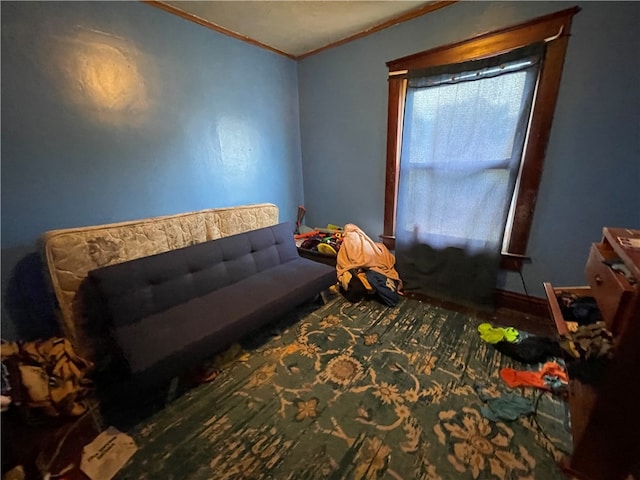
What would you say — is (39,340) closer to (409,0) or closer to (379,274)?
(379,274)

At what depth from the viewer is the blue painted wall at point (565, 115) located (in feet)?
5.35

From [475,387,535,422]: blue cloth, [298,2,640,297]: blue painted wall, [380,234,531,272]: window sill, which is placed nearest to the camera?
[475,387,535,422]: blue cloth

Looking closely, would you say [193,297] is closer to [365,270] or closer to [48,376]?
[48,376]

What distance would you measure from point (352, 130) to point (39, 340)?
2988 millimetres

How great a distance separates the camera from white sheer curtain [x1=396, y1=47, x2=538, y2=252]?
76.5 inches

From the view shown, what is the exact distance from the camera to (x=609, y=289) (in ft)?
3.58

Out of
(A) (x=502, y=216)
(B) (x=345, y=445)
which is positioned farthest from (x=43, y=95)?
(A) (x=502, y=216)

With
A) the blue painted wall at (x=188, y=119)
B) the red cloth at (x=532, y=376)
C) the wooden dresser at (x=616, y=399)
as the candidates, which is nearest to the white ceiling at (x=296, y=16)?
the blue painted wall at (x=188, y=119)

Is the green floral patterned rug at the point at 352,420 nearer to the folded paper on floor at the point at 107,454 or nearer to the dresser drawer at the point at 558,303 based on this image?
the folded paper on floor at the point at 107,454

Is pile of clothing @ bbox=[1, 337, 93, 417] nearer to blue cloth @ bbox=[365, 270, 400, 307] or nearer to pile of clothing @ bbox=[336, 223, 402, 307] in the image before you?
pile of clothing @ bbox=[336, 223, 402, 307]

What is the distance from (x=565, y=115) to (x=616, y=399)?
1798mm

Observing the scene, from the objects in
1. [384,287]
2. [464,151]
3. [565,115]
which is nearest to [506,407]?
[384,287]

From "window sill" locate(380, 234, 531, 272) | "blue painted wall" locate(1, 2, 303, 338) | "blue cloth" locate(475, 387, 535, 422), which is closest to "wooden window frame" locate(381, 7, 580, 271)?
"window sill" locate(380, 234, 531, 272)

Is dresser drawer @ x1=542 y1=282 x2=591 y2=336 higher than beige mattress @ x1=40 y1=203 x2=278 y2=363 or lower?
lower
